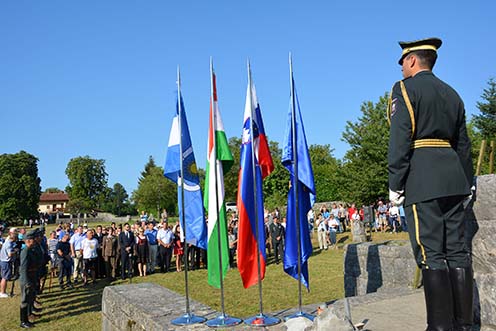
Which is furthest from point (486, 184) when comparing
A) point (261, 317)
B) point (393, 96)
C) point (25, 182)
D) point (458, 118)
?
point (25, 182)

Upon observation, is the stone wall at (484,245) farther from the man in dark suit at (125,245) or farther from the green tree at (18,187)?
the green tree at (18,187)

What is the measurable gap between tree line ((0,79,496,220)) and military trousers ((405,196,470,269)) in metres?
9.12

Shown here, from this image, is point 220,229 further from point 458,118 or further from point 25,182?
point 25,182

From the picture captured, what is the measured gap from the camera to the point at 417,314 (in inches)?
159

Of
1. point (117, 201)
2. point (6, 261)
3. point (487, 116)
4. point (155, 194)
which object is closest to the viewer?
point (6, 261)

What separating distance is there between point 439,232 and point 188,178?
9.75 feet

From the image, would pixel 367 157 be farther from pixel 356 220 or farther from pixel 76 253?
pixel 76 253

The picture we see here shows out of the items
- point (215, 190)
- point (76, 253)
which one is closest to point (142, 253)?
point (76, 253)

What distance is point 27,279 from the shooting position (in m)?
9.07

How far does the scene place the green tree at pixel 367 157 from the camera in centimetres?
3139

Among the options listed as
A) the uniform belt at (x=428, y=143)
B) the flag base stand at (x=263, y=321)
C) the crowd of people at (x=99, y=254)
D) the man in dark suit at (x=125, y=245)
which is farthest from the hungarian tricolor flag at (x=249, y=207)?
the man in dark suit at (x=125, y=245)

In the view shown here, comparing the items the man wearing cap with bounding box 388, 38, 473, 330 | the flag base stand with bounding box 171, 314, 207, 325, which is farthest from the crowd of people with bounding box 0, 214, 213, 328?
the man wearing cap with bounding box 388, 38, 473, 330

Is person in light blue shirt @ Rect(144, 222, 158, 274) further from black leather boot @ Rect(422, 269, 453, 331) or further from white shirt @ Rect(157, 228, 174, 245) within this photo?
black leather boot @ Rect(422, 269, 453, 331)

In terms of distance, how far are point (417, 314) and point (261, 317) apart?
56.8 inches
